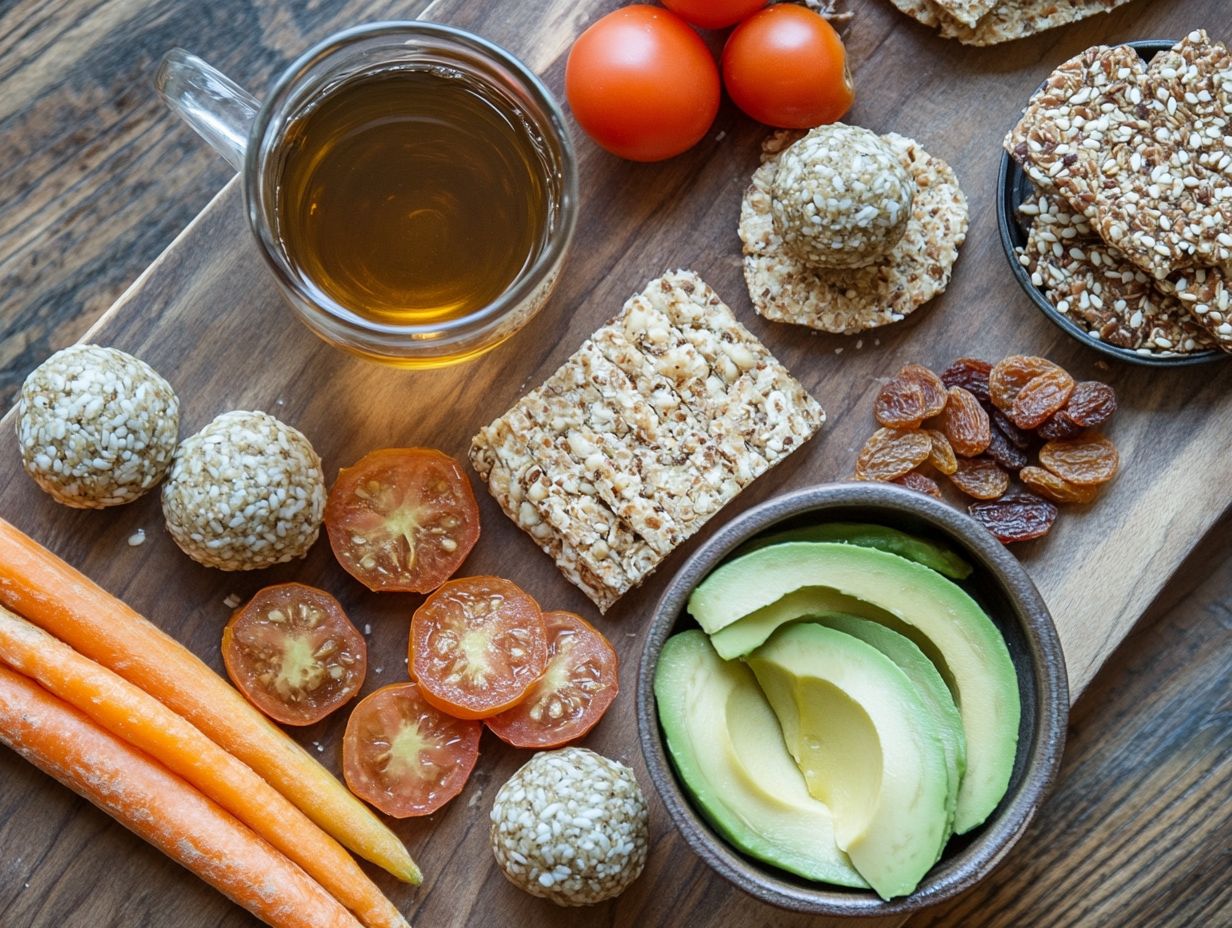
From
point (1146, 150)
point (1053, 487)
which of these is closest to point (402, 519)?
point (1053, 487)

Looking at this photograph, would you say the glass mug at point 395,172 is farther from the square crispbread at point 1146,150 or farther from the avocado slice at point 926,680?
the square crispbread at point 1146,150

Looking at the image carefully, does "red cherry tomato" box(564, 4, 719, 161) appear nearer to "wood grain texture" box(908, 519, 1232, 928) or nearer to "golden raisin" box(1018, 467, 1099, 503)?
"golden raisin" box(1018, 467, 1099, 503)

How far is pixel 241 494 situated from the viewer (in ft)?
4.75

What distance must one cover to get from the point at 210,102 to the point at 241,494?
50cm

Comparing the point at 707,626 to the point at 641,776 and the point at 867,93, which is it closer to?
→ the point at 641,776

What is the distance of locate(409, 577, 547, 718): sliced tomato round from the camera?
155cm

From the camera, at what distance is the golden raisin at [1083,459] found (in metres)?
1.55

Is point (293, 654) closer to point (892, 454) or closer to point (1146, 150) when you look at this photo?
point (892, 454)

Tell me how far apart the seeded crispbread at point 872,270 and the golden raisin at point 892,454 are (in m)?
0.15

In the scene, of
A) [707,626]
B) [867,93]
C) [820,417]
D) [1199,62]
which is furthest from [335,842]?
[1199,62]

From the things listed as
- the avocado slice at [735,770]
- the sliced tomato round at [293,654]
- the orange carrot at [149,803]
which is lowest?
the orange carrot at [149,803]

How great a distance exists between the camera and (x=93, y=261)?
5.91 feet

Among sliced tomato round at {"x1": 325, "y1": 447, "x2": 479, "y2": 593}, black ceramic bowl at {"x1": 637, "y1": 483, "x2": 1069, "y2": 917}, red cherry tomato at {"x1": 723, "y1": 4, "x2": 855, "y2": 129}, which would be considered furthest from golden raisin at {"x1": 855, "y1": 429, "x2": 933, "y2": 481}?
sliced tomato round at {"x1": 325, "y1": 447, "x2": 479, "y2": 593}

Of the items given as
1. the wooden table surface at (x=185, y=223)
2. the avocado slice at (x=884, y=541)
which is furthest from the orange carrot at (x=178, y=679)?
the avocado slice at (x=884, y=541)
